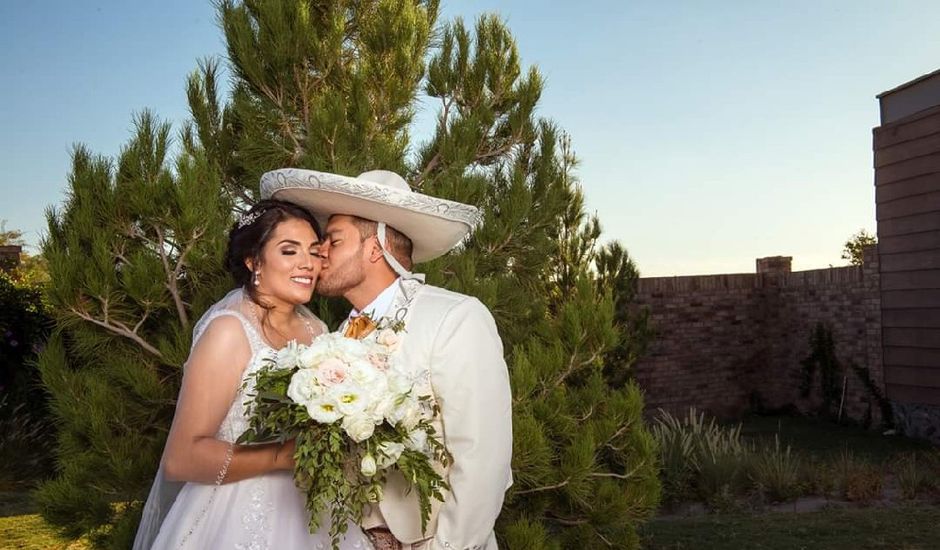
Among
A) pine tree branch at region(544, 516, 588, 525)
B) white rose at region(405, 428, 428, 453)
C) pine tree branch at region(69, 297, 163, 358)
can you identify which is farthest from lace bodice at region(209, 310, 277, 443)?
pine tree branch at region(544, 516, 588, 525)

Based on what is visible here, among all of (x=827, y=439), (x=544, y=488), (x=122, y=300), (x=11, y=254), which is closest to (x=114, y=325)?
(x=122, y=300)

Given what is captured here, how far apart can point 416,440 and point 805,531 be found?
497 cm

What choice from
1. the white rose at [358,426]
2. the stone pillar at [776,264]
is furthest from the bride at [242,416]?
the stone pillar at [776,264]

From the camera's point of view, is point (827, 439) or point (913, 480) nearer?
point (913, 480)

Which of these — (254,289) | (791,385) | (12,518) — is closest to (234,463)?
(254,289)

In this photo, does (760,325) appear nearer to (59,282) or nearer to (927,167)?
(927,167)

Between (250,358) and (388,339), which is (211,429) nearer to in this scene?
(250,358)

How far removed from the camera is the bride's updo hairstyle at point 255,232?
2.83m

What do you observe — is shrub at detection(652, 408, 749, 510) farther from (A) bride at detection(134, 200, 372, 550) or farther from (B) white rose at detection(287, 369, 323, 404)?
(B) white rose at detection(287, 369, 323, 404)

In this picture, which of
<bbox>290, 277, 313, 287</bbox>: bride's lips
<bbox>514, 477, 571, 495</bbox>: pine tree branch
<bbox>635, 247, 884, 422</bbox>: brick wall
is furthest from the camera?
<bbox>635, 247, 884, 422</bbox>: brick wall

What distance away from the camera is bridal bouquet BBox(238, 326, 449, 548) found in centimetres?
214

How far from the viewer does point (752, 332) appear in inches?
541

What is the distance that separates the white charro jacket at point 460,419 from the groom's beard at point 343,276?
0.19 metres

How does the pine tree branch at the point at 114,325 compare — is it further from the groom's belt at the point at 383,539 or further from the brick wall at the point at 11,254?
the brick wall at the point at 11,254
